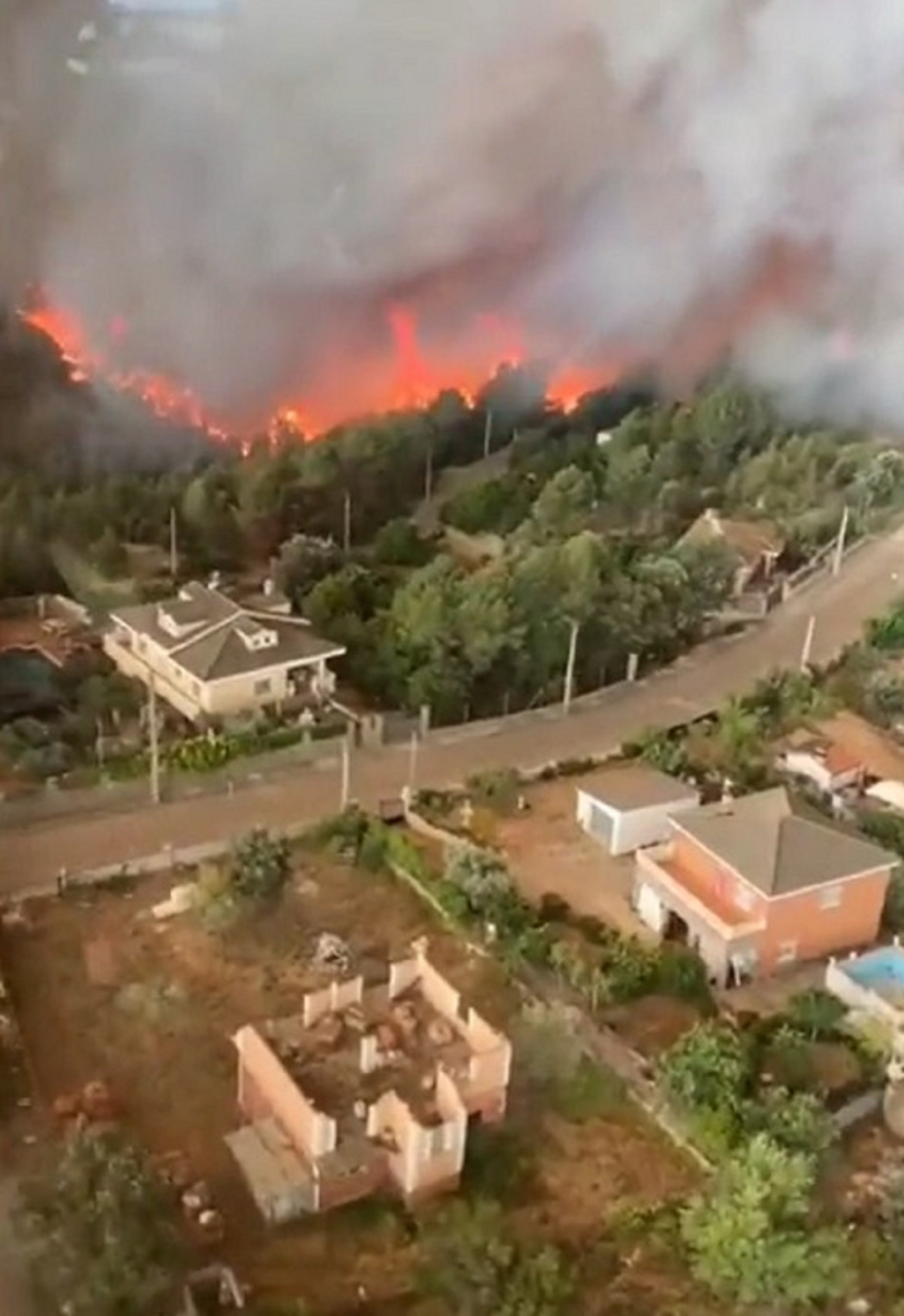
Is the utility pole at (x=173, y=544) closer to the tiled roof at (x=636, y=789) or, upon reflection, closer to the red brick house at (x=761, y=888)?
the tiled roof at (x=636, y=789)

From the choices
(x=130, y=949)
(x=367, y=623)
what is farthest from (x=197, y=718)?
(x=130, y=949)

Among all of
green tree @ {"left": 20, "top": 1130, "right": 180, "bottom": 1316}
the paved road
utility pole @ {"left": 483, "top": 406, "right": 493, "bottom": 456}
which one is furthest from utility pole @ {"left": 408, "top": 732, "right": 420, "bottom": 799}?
utility pole @ {"left": 483, "top": 406, "right": 493, "bottom": 456}

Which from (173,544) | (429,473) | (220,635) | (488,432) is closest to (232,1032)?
(220,635)

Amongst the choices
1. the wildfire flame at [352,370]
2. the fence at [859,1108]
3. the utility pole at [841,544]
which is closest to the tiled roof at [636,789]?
the fence at [859,1108]

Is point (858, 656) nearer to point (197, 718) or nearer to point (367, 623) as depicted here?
point (367, 623)

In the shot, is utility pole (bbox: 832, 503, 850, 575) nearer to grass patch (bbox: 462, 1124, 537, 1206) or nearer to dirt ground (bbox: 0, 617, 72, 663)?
dirt ground (bbox: 0, 617, 72, 663)

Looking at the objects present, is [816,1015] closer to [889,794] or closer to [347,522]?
[889,794]
